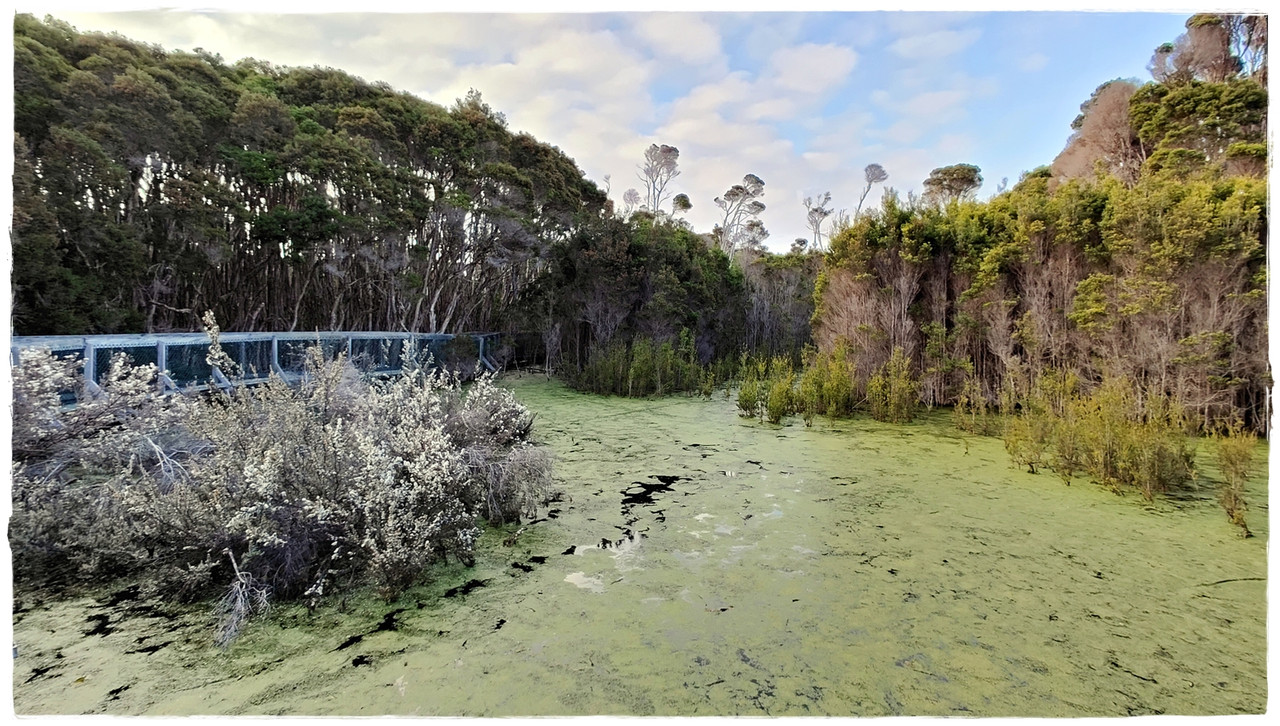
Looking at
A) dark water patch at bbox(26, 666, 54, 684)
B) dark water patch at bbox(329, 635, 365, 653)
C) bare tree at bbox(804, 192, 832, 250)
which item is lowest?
dark water patch at bbox(26, 666, 54, 684)

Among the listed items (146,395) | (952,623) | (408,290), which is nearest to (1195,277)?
(952,623)

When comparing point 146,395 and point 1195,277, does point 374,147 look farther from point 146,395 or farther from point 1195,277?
point 1195,277

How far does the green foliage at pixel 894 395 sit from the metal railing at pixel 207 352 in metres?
4.48

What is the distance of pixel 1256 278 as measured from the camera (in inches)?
152

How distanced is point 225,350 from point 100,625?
386 cm

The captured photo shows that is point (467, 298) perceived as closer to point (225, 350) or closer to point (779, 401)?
point (225, 350)

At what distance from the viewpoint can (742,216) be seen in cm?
2136

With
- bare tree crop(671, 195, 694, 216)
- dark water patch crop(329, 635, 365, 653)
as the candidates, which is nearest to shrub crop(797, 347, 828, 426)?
dark water patch crop(329, 635, 365, 653)

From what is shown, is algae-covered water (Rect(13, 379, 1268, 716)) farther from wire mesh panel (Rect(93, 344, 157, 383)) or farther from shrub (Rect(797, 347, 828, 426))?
shrub (Rect(797, 347, 828, 426))

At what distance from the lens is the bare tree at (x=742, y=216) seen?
20.5 m

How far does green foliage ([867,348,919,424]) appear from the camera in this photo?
5602 mm

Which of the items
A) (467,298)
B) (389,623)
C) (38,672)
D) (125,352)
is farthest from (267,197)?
(389,623)

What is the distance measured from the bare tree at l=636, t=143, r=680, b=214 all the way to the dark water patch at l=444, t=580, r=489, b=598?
1475 cm

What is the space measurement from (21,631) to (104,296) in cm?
582
